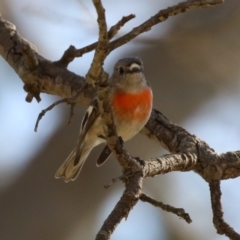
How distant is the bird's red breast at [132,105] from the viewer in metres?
4.24

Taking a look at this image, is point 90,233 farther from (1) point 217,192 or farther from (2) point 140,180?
(2) point 140,180

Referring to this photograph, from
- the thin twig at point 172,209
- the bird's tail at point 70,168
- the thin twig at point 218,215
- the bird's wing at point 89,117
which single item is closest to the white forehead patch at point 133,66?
the bird's wing at point 89,117

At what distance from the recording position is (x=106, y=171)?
569 cm

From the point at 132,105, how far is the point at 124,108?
0.06 m

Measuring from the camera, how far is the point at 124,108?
431cm

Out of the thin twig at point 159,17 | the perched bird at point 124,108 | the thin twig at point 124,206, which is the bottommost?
the thin twig at point 124,206

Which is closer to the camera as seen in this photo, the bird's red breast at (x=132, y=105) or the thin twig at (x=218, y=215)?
the thin twig at (x=218, y=215)

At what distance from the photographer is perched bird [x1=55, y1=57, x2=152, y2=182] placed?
4258 millimetres

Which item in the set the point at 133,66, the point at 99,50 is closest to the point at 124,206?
the point at 99,50

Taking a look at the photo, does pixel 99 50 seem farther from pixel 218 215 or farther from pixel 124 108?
pixel 124 108

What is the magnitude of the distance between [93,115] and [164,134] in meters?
0.50

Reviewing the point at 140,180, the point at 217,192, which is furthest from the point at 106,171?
the point at 140,180

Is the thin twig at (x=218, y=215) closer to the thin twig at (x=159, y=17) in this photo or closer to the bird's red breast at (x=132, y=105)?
the bird's red breast at (x=132, y=105)

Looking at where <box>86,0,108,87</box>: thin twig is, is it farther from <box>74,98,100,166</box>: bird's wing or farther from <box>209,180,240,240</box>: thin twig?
<box>74,98,100,166</box>: bird's wing
